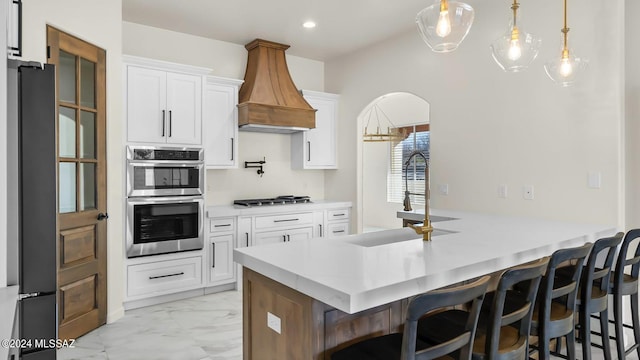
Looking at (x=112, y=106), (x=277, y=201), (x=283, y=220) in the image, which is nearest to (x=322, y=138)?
(x=277, y=201)

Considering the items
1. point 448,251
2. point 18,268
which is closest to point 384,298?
point 448,251

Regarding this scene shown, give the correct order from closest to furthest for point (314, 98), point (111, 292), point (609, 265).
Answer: point (609, 265) < point (111, 292) < point (314, 98)

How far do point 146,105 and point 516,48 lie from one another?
3.24m

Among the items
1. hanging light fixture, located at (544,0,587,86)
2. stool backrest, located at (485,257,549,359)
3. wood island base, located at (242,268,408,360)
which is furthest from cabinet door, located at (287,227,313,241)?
stool backrest, located at (485,257,549,359)

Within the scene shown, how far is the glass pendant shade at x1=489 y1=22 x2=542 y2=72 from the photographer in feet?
7.96

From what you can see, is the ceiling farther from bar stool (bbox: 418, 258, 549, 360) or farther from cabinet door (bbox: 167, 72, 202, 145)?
bar stool (bbox: 418, 258, 549, 360)

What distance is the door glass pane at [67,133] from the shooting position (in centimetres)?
303

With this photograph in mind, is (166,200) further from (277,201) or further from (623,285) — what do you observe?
(623,285)

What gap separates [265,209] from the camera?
4.62 meters

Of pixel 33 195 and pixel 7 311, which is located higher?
pixel 33 195

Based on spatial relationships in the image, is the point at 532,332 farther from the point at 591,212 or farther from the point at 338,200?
the point at 338,200

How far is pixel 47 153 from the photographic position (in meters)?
1.52

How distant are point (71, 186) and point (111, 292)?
1011mm

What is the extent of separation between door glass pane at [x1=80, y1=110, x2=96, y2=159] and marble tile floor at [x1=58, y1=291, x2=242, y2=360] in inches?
57.2
